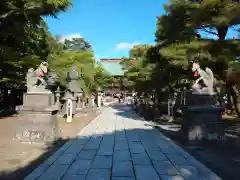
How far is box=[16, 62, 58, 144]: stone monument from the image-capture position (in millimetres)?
9297

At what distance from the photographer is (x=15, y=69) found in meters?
17.2

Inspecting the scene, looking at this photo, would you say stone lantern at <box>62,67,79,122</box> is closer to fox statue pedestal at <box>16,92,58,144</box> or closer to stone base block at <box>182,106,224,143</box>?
fox statue pedestal at <box>16,92,58,144</box>

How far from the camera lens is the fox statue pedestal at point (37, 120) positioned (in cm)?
928

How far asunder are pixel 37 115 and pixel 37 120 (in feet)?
0.54

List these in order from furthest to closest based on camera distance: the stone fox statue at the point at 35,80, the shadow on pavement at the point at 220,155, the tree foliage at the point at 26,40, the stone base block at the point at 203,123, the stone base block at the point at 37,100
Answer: the tree foliage at the point at 26,40, the stone fox statue at the point at 35,80, the stone base block at the point at 37,100, the stone base block at the point at 203,123, the shadow on pavement at the point at 220,155

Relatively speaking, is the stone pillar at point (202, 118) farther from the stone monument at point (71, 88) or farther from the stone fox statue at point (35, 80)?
the stone monument at point (71, 88)

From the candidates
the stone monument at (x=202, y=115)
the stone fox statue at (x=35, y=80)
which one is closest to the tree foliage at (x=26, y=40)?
the stone fox statue at (x=35, y=80)

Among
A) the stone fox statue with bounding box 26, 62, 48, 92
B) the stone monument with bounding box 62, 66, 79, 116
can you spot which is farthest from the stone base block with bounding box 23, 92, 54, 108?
the stone monument with bounding box 62, 66, 79, 116

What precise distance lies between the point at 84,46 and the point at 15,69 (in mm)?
26737

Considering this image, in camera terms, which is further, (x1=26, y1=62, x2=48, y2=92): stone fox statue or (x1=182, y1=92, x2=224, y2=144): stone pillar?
(x1=26, y1=62, x2=48, y2=92): stone fox statue

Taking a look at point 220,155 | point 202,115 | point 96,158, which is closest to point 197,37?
point 202,115

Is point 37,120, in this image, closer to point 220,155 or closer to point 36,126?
point 36,126

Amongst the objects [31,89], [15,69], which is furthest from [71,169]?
[15,69]

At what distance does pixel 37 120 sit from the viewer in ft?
31.0
